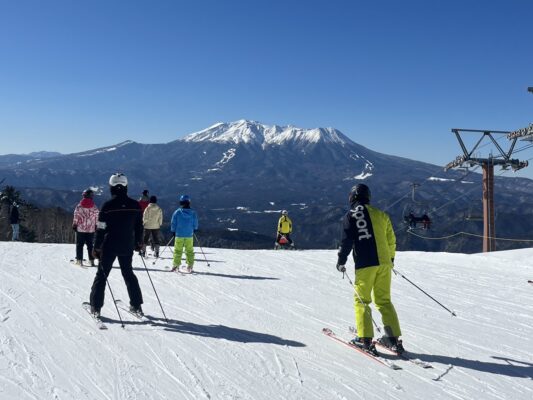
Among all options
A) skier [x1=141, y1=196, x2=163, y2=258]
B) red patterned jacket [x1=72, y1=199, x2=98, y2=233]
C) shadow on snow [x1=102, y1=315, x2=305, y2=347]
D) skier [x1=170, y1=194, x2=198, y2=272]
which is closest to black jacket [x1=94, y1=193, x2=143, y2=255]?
shadow on snow [x1=102, y1=315, x2=305, y2=347]

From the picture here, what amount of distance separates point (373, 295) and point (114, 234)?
3.36 meters

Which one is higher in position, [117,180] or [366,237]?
[117,180]

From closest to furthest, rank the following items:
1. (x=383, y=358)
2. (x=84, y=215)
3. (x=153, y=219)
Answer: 1. (x=383, y=358)
2. (x=84, y=215)
3. (x=153, y=219)

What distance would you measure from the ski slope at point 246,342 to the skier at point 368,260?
0.36m

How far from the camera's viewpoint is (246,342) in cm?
604

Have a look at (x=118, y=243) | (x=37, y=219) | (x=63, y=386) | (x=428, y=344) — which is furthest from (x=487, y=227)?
(x=37, y=219)

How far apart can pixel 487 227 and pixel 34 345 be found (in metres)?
25.5

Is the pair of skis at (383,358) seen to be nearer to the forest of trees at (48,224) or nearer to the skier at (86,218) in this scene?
the skier at (86,218)

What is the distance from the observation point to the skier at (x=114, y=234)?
21.5ft

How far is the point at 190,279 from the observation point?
10.7 metres

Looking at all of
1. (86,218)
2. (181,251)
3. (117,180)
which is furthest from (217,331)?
(86,218)

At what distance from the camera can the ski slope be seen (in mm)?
4590

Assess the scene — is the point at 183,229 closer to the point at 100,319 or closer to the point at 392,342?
the point at 100,319

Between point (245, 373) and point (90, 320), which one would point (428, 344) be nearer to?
point (245, 373)
